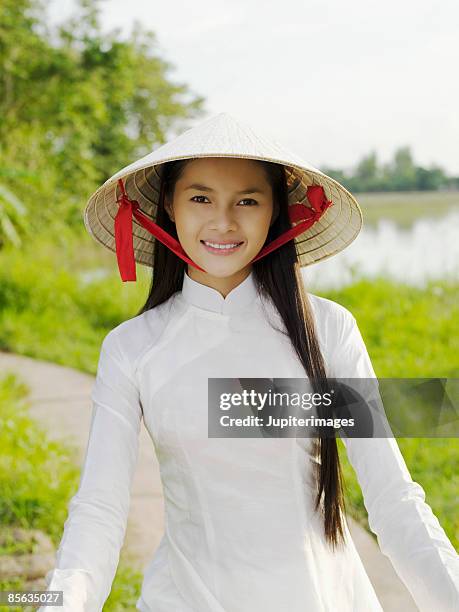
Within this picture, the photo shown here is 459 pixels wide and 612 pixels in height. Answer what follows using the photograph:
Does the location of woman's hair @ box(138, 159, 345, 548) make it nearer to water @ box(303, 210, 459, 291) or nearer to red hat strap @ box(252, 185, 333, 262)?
red hat strap @ box(252, 185, 333, 262)

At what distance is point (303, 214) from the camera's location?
1517 mm

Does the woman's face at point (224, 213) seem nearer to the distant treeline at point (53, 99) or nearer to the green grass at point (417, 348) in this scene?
the green grass at point (417, 348)

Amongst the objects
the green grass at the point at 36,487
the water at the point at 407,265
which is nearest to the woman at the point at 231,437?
the green grass at the point at 36,487

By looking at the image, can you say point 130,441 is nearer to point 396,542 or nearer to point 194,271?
point 194,271

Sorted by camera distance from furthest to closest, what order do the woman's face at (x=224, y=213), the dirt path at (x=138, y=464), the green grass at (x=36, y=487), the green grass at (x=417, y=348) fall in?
the green grass at (x=417, y=348), the dirt path at (x=138, y=464), the green grass at (x=36, y=487), the woman's face at (x=224, y=213)

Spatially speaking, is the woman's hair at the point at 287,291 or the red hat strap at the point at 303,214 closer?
the woman's hair at the point at 287,291

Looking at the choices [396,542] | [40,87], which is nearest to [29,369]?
[396,542]

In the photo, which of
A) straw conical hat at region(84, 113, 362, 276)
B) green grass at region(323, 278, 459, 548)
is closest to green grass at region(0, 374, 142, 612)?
green grass at region(323, 278, 459, 548)

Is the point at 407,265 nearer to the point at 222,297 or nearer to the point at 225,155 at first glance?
the point at 222,297

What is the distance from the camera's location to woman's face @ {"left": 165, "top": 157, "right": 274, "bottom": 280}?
1.31 metres

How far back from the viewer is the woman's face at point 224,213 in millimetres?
1312

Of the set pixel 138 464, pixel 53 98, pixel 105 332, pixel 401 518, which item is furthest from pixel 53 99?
pixel 401 518

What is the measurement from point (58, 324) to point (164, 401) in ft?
14.6

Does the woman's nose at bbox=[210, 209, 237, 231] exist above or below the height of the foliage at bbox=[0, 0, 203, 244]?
below
